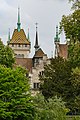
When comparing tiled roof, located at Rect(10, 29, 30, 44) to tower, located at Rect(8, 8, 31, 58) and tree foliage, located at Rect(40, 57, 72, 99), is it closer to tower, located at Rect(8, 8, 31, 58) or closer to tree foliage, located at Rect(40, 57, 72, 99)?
tower, located at Rect(8, 8, 31, 58)

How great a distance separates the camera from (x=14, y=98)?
3472 centimetres

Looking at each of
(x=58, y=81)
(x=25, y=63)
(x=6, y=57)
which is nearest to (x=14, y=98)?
(x=6, y=57)

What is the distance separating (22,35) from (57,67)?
44.9 metres

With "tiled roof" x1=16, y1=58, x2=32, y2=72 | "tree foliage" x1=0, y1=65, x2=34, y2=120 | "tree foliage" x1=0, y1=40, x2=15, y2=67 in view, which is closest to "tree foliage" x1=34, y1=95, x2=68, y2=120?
"tree foliage" x1=0, y1=65, x2=34, y2=120

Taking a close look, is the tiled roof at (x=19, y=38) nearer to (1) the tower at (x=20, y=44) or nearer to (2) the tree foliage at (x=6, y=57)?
(1) the tower at (x=20, y=44)

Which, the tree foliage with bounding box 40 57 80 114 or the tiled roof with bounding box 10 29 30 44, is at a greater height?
the tiled roof with bounding box 10 29 30 44

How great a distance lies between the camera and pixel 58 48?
3268 inches

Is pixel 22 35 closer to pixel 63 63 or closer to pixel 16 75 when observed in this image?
pixel 63 63

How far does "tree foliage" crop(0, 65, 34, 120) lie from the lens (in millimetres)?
33781

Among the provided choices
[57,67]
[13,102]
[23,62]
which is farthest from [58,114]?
[23,62]

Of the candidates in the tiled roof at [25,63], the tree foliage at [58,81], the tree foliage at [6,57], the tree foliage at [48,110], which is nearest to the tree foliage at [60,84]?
the tree foliage at [58,81]

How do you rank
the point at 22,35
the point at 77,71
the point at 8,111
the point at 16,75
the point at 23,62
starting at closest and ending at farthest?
the point at 77,71
the point at 8,111
the point at 16,75
the point at 23,62
the point at 22,35

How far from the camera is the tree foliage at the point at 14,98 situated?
33781mm

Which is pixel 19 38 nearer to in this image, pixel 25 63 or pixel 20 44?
pixel 20 44
